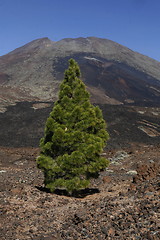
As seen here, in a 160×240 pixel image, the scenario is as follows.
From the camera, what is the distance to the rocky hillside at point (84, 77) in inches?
3199

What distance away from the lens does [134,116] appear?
47812 mm

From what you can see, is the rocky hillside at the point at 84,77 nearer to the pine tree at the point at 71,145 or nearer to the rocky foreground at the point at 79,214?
the pine tree at the point at 71,145

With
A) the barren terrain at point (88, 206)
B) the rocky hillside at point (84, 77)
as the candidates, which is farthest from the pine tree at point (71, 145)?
the rocky hillside at point (84, 77)

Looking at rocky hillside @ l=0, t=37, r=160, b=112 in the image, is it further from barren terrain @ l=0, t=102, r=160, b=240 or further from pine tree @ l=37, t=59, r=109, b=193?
pine tree @ l=37, t=59, r=109, b=193

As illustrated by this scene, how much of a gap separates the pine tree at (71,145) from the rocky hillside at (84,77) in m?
43.9

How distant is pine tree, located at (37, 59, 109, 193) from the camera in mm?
13250

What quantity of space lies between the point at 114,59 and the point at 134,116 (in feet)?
358

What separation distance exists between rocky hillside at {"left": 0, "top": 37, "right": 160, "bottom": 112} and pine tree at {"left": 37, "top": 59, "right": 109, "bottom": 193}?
43.9 meters

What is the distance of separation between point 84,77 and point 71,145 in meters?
93.3

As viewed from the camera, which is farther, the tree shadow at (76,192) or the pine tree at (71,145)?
the tree shadow at (76,192)

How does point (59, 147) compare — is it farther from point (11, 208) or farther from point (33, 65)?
point (33, 65)

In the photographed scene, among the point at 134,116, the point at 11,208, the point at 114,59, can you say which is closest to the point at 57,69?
the point at 114,59

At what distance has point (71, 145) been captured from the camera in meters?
13.7

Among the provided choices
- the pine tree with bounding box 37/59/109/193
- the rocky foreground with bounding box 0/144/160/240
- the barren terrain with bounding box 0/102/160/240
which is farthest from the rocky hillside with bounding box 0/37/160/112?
the rocky foreground with bounding box 0/144/160/240
